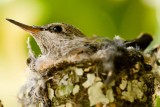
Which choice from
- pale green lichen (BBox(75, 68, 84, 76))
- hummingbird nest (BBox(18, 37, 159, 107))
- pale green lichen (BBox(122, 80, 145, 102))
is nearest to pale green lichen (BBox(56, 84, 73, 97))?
hummingbird nest (BBox(18, 37, 159, 107))

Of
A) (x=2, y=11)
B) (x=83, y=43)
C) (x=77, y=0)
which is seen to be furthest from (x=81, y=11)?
(x=83, y=43)

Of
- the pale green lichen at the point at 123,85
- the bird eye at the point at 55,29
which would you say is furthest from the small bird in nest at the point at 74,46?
the pale green lichen at the point at 123,85

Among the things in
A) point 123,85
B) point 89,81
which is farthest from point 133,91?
point 89,81

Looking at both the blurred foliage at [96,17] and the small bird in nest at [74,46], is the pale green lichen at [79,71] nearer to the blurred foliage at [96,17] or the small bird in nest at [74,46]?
the small bird in nest at [74,46]

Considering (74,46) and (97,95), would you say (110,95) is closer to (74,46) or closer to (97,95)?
(97,95)

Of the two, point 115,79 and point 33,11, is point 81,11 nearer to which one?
point 33,11
